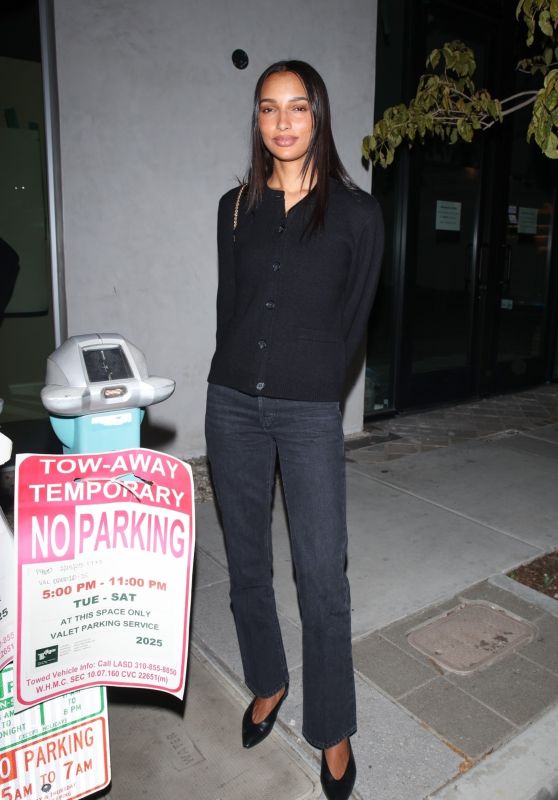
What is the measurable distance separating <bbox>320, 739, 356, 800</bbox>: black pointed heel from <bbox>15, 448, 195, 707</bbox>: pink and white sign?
0.62m

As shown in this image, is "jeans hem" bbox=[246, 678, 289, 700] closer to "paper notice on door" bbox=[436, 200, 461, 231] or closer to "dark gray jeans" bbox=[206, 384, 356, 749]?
"dark gray jeans" bbox=[206, 384, 356, 749]

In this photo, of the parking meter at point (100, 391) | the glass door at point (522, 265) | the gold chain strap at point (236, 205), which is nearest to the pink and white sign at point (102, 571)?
the parking meter at point (100, 391)

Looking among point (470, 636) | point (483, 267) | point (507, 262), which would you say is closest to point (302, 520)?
point (470, 636)

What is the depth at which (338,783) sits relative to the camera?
7.00ft

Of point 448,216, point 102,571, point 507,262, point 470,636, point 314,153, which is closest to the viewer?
point 102,571

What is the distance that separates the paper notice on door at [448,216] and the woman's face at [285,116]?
15.8 ft

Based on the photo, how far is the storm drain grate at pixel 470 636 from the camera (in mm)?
2824

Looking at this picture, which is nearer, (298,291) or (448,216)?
(298,291)

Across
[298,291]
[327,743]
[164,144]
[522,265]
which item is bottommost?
[327,743]

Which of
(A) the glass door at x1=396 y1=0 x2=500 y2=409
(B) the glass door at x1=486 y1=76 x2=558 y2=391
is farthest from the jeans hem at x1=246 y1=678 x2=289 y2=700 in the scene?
(B) the glass door at x1=486 y1=76 x2=558 y2=391

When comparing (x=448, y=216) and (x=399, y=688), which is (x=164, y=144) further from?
(x=399, y=688)

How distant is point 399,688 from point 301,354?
4.78 feet

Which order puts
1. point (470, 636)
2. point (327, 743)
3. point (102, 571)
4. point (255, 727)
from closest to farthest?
point (102, 571)
point (327, 743)
point (255, 727)
point (470, 636)

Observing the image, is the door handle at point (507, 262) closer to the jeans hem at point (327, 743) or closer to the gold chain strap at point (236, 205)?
the gold chain strap at point (236, 205)
